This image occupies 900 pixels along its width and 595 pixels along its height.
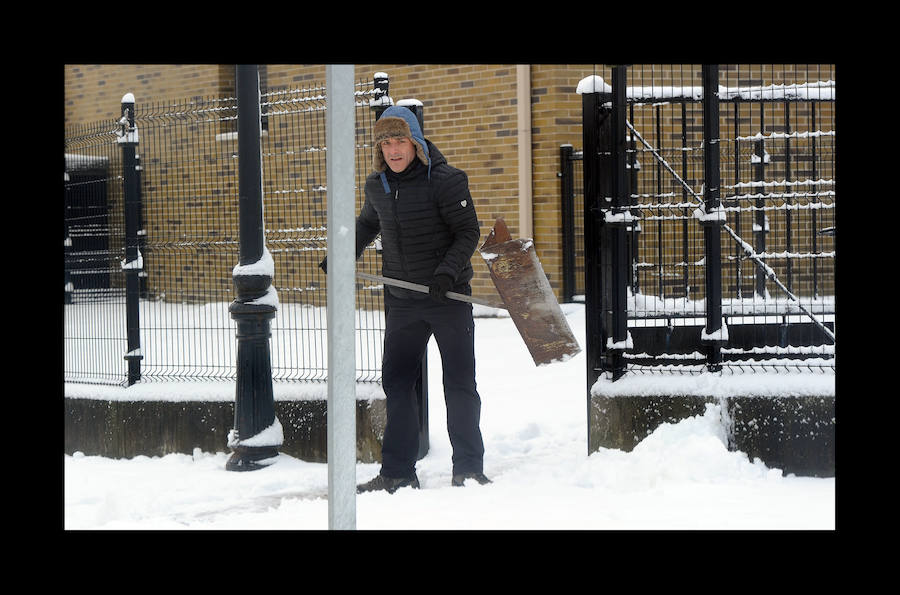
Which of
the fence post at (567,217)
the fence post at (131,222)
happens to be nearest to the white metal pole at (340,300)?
the fence post at (131,222)

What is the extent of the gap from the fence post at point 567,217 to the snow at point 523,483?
2902mm

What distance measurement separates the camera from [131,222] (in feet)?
24.3

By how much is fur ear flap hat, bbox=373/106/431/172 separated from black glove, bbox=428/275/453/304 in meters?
0.62

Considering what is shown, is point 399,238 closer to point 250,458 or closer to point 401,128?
point 401,128

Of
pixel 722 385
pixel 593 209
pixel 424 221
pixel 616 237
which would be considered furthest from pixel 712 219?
pixel 424 221

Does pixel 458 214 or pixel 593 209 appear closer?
pixel 458 214

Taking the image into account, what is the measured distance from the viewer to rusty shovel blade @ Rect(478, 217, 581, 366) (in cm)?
501

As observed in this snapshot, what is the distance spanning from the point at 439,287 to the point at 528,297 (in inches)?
19.0

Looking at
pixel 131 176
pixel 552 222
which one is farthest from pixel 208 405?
pixel 552 222

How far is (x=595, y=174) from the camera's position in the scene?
564 cm

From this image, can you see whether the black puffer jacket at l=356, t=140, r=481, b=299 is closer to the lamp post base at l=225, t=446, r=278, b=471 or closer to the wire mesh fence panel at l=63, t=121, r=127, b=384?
the lamp post base at l=225, t=446, r=278, b=471

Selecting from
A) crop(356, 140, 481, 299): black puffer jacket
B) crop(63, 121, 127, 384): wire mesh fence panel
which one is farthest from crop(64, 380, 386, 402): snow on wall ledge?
crop(356, 140, 481, 299): black puffer jacket

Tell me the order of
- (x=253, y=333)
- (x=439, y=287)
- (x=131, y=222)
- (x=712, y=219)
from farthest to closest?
(x=131, y=222)
(x=253, y=333)
(x=712, y=219)
(x=439, y=287)

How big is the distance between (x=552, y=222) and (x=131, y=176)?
4547 mm
